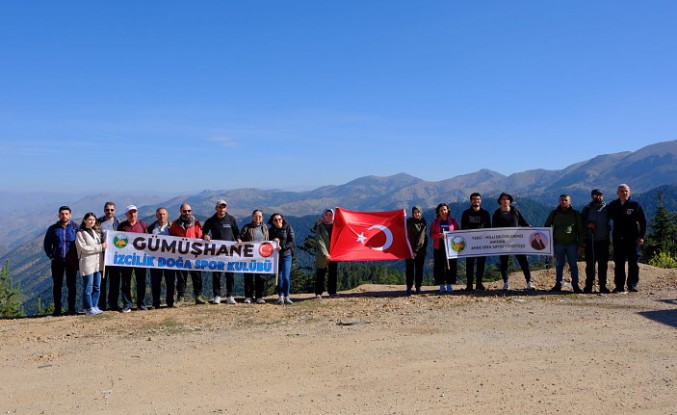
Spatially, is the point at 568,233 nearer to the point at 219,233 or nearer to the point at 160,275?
the point at 219,233

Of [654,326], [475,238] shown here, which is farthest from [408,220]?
[654,326]

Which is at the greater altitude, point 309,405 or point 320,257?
point 320,257

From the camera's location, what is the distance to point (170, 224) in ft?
41.4

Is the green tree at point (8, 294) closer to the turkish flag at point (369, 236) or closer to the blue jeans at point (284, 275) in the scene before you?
the blue jeans at point (284, 275)

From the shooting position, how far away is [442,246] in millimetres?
13383

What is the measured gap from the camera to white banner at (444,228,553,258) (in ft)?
43.6

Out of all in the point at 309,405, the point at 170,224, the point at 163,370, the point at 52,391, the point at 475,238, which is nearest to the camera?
the point at 309,405

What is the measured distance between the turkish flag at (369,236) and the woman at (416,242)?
233 millimetres

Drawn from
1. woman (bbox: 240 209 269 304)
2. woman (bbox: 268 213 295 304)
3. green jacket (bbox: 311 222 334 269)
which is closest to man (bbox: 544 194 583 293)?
green jacket (bbox: 311 222 334 269)

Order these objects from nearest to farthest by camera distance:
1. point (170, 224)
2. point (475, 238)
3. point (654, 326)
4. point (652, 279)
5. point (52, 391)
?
1. point (52, 391)
2. point (654, 326)
3. point (170, 224)
4. point (475, 238)
5. point (652, 279)

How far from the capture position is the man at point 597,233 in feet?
41.2

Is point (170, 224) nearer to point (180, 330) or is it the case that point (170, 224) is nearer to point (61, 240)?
point (61, 240)

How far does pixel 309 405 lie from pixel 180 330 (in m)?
4.78

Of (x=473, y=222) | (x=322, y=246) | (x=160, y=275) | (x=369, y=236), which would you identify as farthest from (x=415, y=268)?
(x=160, y=275)
